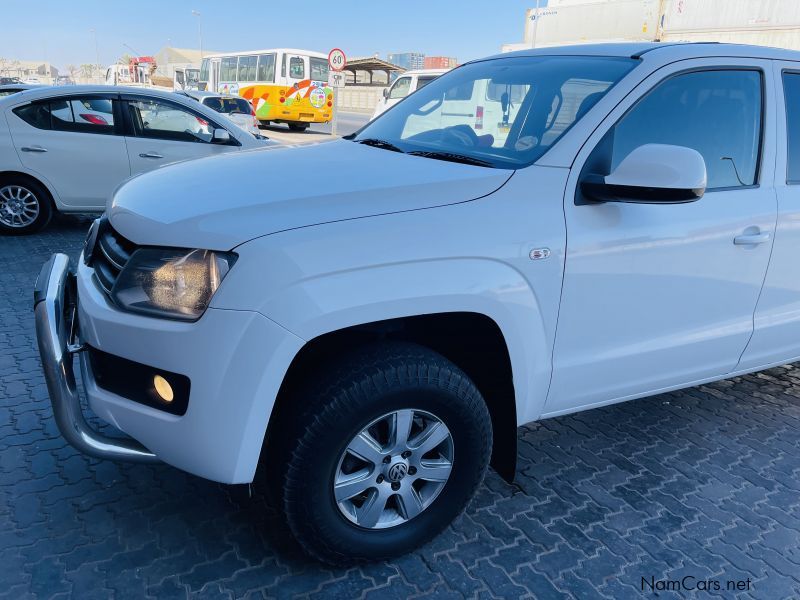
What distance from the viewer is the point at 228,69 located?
27.3 meters

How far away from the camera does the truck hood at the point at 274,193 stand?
205 centimetres

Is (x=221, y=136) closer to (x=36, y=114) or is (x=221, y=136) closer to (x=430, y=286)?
(x=36, y=114)

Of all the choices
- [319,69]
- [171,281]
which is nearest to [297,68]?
[319,69]

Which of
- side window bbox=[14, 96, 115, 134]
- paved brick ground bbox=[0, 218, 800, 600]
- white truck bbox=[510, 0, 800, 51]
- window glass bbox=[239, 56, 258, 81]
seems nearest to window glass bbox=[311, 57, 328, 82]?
window glass bbox=[239, 56, 258, 81]

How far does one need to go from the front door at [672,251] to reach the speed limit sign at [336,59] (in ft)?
48.0

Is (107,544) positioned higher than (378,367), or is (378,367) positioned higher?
(378,367)

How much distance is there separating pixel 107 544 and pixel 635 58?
111 inches

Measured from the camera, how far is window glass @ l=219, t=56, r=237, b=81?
2673 centimetres

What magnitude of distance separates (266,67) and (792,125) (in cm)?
2374

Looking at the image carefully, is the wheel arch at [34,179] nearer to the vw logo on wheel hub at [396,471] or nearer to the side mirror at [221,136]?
the side mirror at [221,136]

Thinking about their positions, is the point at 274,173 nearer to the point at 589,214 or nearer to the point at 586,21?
the point at 589,214

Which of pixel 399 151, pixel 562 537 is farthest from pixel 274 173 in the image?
pixel 562 537

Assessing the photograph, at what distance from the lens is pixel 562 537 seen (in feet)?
8.80

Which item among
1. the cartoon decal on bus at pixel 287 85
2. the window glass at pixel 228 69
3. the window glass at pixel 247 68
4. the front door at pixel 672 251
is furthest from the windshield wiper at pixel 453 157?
the window glass at pixel 228 69
